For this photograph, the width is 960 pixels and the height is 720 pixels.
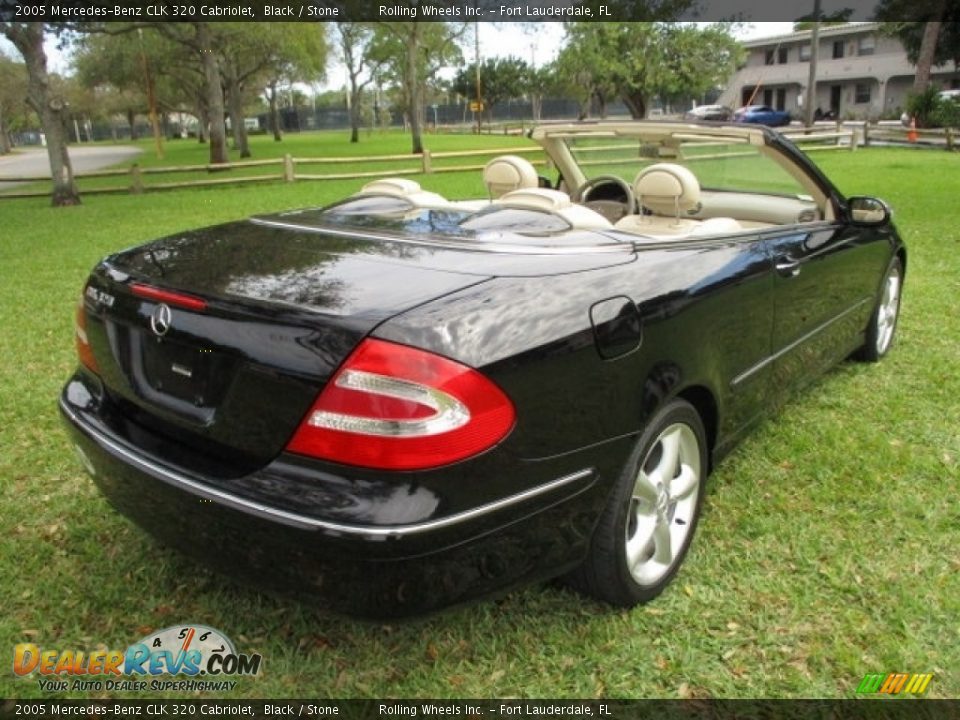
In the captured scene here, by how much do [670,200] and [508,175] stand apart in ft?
3.28

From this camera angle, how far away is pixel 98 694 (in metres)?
2.24

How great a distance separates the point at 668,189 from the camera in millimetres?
3221

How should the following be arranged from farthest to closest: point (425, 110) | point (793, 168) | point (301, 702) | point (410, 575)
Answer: point (425, 110) < point (793, 168) < point (301, 702) < point (410, 575)

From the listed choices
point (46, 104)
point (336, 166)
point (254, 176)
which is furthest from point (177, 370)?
point (336, 166)

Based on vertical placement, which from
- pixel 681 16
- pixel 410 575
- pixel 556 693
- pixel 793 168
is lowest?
Answer: pixel 556 693

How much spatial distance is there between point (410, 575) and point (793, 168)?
Result: 2.79 meters

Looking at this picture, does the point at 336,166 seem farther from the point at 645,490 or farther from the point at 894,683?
the point at 894,683

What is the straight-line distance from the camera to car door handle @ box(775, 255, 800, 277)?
3138mm

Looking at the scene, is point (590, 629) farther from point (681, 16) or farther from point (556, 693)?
point (681, 16)

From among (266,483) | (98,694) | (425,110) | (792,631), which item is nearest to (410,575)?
(266,483)

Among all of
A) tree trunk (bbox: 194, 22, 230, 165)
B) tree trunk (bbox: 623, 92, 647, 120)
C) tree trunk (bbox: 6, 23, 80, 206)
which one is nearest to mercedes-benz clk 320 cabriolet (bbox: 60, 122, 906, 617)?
tree trunk (bbox: 6, 23, 80, 206)

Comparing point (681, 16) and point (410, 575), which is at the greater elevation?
point (681, 16)

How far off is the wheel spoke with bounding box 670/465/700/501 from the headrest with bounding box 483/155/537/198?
5.82 ft

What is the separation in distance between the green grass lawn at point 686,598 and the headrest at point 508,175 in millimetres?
1655
